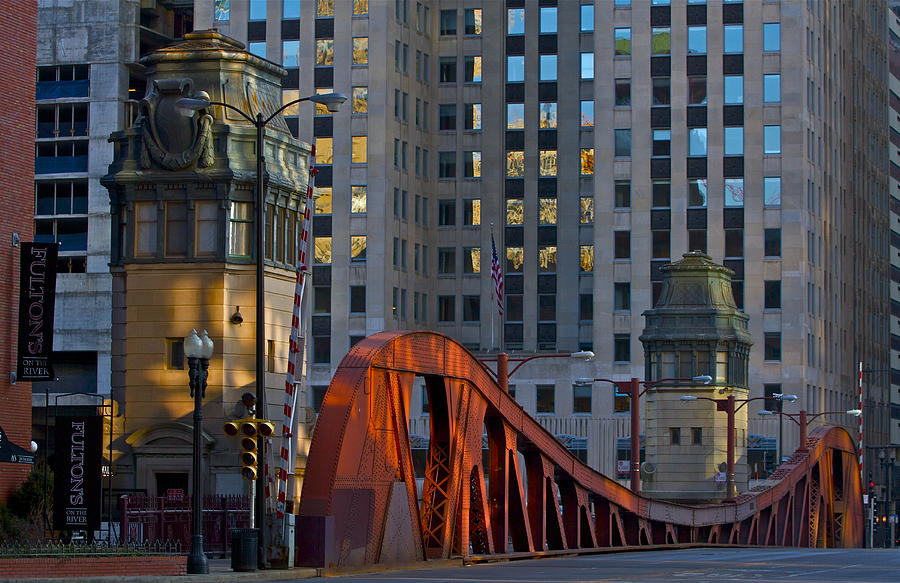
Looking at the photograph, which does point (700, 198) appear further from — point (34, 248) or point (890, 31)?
point (34, 248)

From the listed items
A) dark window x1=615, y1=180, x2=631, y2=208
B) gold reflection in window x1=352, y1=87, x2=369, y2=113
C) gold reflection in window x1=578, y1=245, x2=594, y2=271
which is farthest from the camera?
gold reflection in window x1=578, y1=245, x2=594, y2=271

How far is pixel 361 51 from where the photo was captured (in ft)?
373

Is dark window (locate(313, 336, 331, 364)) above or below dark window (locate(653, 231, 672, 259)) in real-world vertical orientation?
below

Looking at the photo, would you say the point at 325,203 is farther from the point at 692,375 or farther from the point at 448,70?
the point at 692,375

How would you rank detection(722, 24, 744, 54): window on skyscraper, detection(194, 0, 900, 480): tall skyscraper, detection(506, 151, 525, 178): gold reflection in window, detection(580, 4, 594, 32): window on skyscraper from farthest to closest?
1. detection(506, 151, 525, 178): gold reflection in window
2. detection(580, 4, 594, 32): window on skyscraper
3. detection(722, 24, 744, 54): window on skyscraper
4. detection(194, 0, 900, 480): tall skyscraper

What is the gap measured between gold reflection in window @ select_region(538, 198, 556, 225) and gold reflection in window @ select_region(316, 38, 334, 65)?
636 inches

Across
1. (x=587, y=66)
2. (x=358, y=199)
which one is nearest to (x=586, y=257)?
(x=587, y=66)

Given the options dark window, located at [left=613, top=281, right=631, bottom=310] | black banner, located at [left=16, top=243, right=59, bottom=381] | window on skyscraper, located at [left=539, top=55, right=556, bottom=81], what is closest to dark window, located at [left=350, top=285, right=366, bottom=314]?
dark window, located at [left=613, top=281, right=631, bottom=310]

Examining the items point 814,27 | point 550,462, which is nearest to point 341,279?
point 814,27

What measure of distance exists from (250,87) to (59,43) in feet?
239

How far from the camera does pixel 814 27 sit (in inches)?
4606

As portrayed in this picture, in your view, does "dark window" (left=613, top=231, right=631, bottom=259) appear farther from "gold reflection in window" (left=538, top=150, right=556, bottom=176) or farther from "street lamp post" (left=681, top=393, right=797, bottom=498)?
"street lamp post" (left=681, top=393, right=797, bottom=498)

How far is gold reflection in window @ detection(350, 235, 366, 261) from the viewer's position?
11252 centimetres

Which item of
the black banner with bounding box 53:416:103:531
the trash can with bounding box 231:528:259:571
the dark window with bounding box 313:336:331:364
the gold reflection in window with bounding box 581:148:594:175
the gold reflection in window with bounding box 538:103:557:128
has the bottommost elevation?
the trash can with bounding box 231:528:259:571
